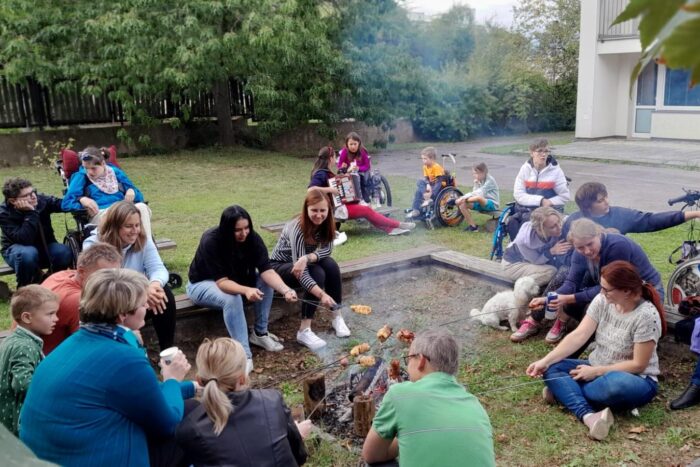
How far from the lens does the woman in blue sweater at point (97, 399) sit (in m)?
2.40

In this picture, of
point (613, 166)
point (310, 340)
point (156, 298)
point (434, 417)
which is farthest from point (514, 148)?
point (434, 417)

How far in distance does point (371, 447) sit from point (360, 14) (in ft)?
44.1

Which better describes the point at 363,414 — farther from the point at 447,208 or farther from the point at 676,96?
the point at 676,96

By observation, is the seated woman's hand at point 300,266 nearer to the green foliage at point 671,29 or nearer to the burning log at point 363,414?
the burning log at point 363,414

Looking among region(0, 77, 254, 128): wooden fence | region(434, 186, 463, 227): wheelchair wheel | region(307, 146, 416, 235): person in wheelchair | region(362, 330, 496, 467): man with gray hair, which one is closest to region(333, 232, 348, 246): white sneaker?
region(307, 146, 416, 235): person in wheelchair

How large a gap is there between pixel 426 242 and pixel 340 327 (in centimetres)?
283

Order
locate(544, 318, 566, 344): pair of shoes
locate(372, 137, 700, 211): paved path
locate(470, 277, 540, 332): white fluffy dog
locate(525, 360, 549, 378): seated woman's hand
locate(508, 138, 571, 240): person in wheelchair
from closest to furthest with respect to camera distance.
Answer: locate(525, 360, 549, 378): seated woman's hand, locate(544, 318, 566, 344): pair of shoes, locate(470, 277, 540, 332): white fluffy dog, locate(508, 138, 571, 240): person in wheelchair, locate(372, 137, 700, 211): paved path

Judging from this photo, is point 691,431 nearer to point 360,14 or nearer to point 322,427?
point 322,427

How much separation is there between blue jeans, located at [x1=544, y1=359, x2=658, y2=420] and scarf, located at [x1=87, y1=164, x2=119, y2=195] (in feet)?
14.1

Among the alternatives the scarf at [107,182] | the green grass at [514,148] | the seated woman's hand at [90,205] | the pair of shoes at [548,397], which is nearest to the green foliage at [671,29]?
the pair of shoes at [548,397]

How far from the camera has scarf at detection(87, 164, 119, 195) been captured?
243 inches

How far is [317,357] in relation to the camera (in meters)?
4.98

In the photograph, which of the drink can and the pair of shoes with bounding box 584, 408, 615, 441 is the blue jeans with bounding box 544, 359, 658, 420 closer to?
the pair of shoes with bounding box 584, 408, 615, 441

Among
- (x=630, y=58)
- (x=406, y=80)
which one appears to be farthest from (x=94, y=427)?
(x=630, y=58)
